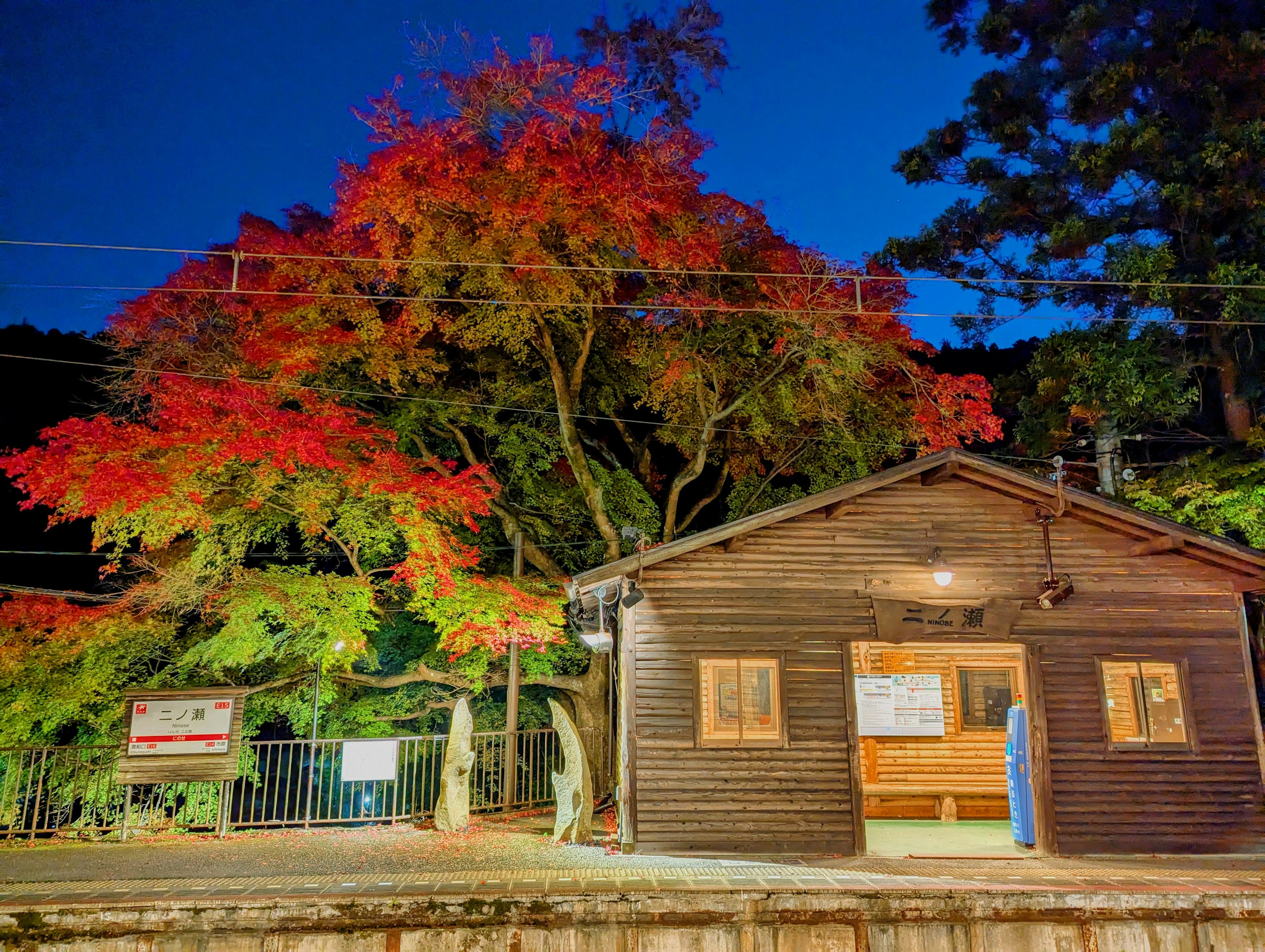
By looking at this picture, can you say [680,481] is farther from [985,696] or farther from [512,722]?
[985,696]

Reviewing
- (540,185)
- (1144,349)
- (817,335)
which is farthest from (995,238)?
(540,185)

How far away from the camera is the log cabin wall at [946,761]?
13.9 m

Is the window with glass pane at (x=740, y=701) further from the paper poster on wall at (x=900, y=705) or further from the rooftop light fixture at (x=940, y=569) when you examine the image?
the paper poster on wall at (x=900, y=705)

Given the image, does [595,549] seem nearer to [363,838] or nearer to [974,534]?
[363,838]

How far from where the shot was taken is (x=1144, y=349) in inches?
639

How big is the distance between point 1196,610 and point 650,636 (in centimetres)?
678

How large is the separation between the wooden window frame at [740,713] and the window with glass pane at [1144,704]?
3.92 meters

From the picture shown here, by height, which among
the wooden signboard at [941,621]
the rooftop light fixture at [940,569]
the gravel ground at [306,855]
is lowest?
the gravel ground at [306,855]

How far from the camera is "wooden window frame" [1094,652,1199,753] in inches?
418

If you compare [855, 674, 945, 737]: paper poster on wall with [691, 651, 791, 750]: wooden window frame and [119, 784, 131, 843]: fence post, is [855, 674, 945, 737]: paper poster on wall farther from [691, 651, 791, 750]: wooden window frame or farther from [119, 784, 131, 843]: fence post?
[119, 784, 131, 843]: fence post

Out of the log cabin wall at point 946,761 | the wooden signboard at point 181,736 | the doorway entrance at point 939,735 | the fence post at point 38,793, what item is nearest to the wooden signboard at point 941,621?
the doorway entrance at point 939,735

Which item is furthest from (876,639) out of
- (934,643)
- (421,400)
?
(421,400)

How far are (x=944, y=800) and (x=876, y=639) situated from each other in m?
4.73

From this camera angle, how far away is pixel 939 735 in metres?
13.9
